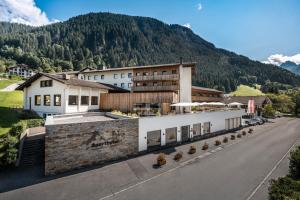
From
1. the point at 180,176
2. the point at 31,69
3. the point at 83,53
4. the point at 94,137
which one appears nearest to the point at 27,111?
the point at 94,137

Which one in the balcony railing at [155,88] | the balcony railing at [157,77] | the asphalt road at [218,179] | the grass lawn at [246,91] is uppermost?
the grass lawn at [246,91]

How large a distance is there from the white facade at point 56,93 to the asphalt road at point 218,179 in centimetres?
2156

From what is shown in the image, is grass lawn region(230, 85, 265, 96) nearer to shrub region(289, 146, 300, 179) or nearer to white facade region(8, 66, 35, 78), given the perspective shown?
white facade region(8, 66, 35, 78)

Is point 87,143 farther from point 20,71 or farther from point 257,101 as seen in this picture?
point 20,71

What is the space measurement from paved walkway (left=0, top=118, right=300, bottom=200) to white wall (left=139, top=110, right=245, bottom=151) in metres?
3.23

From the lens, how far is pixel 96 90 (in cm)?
3866

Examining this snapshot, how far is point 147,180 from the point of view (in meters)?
17.1

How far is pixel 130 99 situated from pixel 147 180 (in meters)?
21.2

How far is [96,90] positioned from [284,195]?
1346 inches

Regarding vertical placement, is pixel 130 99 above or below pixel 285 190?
above

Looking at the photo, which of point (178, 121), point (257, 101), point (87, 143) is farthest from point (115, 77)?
point (257, 101)

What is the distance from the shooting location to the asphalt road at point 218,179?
14.6 m

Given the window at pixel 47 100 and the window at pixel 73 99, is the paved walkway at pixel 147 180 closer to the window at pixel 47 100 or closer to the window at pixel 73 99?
the window at pixel 73 99

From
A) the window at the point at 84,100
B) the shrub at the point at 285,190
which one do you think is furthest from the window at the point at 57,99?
the shrub at the point at 285,190
